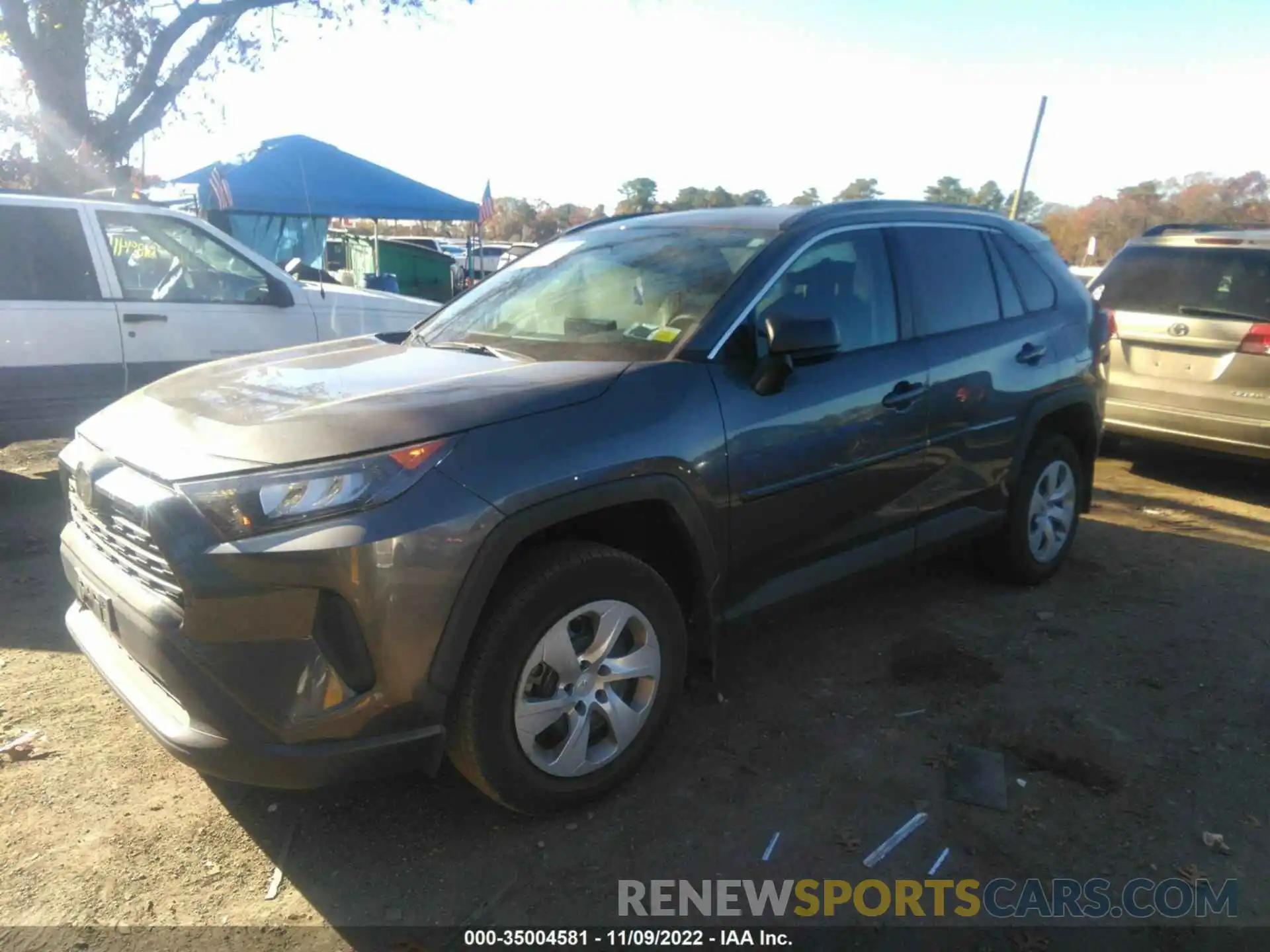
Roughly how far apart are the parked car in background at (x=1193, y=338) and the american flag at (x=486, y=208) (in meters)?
9.58

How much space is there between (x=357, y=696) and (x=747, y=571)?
1.39 metres

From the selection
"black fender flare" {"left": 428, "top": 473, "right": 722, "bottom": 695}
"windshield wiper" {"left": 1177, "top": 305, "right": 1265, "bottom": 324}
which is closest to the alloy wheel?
"black fender flare" {"left": 428, "top": 473, "right": 722, "bottom": 695}

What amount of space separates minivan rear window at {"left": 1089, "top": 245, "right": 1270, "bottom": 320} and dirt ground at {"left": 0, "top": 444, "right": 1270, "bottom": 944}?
8.78 ft

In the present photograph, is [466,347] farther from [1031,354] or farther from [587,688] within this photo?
[1031,354]

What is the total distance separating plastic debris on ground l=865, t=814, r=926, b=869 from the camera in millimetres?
2717

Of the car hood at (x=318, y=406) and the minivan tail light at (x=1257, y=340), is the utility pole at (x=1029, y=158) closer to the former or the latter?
the minivan tail light at (x=1257, y=340)

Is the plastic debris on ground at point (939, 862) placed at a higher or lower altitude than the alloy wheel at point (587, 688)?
lower

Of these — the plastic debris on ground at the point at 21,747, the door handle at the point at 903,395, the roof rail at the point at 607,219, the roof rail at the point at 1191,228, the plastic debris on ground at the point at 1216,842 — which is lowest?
the plastic debris on ground at the point at 21,747

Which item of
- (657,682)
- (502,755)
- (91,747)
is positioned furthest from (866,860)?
(91,747)

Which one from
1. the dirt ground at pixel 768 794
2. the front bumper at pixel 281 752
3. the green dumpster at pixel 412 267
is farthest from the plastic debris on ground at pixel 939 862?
the green dumpster at pixel 412 267

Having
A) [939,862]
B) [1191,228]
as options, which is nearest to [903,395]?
[939,862]

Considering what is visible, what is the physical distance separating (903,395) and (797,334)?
82cm

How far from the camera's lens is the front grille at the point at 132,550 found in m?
2.40

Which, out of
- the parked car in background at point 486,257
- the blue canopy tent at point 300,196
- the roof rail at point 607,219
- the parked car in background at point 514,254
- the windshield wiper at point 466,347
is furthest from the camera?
the parked car in background at point 486,257
